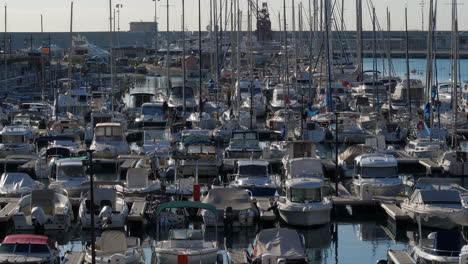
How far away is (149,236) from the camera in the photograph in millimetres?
32125

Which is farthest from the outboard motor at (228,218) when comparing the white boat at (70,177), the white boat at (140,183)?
the white boat at (70,177)

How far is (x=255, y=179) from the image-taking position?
36938mm

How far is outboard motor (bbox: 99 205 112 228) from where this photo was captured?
1235 inches

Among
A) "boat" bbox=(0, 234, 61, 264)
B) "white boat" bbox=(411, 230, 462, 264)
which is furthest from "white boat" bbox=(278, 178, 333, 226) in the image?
"boat" bbox=(0, 234, 61, 264)

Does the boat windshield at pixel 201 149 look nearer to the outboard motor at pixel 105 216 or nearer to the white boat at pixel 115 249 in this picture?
the outboard motor at pixel 105 216

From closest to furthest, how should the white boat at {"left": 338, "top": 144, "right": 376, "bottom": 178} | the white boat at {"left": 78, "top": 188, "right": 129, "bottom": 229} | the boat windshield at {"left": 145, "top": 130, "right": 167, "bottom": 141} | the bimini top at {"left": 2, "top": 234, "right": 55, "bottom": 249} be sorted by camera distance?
the bimini top at {"left": 2, "top": 234, "right": 55, "bottom": 249} → the white boat at {"left": 78, "top": 188, "right": 129, "bottom": 229} → the white boat at {"left": 338, "top": 144, "right": 376, "bottom": 178} → the boat windshield at {"left": 145, "top": 130, "right": 167, "bottom": 141}

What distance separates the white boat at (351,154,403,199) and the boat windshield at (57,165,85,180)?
1053 centimetres

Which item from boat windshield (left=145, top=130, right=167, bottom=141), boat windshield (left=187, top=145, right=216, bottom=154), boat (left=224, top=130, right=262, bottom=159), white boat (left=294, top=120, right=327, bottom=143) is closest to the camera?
boat windshield (left=187, top=145, right=216, bottom=154)

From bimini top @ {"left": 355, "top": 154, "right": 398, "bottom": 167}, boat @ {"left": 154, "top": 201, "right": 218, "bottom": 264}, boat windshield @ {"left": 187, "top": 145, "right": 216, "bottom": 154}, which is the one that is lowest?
boat @ {"left": 154, "top": 201, "right": 218, "bottom": 264}

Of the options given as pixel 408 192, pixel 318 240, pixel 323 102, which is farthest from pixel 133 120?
pixel 318 240

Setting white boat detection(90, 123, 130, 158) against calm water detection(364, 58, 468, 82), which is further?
calm water detection(364, 58, 468, 82)

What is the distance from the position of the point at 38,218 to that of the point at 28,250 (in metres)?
5.38

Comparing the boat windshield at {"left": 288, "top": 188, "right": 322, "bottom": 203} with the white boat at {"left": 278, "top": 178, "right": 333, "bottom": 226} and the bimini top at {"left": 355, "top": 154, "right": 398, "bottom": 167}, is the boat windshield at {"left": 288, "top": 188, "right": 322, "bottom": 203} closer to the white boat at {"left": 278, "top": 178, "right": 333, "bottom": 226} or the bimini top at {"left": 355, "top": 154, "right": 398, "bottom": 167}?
the white boat at {"left": 278, "top": 178, "right": 333, "bottom": 226}

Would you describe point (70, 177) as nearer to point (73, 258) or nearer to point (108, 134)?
point (108, 134)
